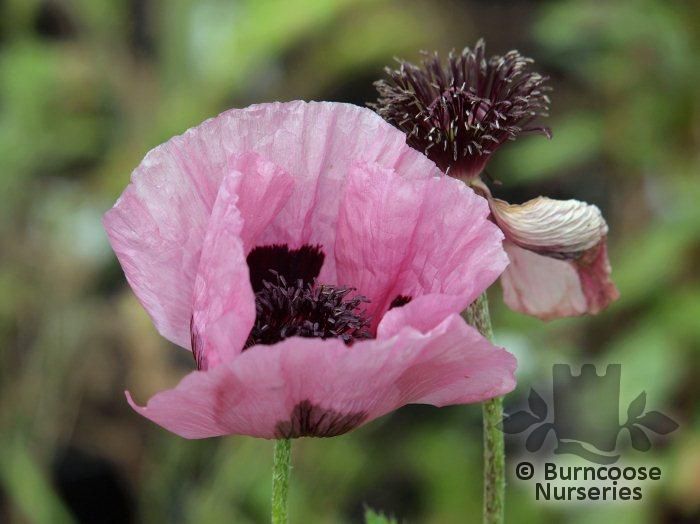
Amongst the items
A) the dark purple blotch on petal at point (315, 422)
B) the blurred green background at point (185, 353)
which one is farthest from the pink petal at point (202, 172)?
the blurred green background at point (185, 353)

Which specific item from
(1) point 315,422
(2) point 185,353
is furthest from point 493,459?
(2) point 185,353

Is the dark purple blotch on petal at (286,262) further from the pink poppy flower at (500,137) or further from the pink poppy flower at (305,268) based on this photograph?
the pink poppy flower at (500,137)

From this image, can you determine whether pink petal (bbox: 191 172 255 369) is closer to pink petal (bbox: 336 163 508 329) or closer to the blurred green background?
pink petal (bbox: 336 163 508 329)

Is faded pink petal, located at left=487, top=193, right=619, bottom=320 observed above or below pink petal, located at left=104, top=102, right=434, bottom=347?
below

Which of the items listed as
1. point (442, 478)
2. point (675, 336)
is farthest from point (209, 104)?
point (675, 336)

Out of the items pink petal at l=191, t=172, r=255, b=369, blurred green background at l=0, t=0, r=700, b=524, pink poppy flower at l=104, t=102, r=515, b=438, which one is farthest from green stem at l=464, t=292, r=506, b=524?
blurred green background at l=0, t=0, r=700, b=524

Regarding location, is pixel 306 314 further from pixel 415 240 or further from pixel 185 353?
pixel 185 353

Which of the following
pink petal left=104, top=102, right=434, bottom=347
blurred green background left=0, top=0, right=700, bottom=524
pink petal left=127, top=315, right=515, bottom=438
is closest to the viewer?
pink petal left=127, top=315, right=515, bottom=438
